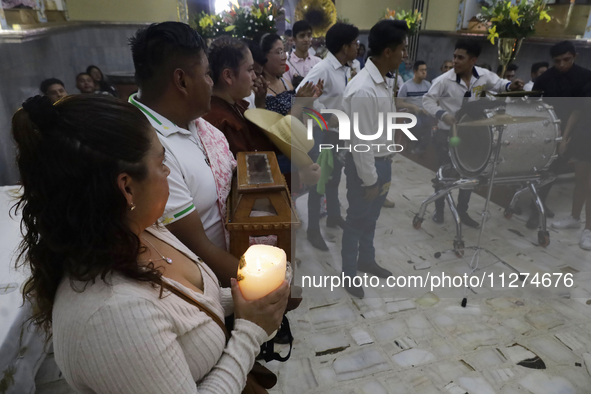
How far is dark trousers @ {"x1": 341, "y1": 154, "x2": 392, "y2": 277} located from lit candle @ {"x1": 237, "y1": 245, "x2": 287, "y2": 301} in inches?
68.5

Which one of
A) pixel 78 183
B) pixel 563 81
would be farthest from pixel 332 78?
pixel 78 183

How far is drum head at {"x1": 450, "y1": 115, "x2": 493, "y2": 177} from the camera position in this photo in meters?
3.32

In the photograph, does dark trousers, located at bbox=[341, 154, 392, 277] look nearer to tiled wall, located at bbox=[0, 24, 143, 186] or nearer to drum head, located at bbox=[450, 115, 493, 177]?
drum head, located at bbox=[450, 115, 493, 177]

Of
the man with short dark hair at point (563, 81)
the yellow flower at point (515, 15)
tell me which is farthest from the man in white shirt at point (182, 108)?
the yellow flower at point (515, 15)

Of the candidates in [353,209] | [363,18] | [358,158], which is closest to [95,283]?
[358,158]

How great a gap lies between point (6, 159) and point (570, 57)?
5.47m

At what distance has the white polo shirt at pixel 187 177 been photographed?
4.08 ft

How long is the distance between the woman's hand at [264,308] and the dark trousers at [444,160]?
325 cm

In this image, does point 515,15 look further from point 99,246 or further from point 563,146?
point 99,246

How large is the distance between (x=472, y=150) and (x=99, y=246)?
11.5ft

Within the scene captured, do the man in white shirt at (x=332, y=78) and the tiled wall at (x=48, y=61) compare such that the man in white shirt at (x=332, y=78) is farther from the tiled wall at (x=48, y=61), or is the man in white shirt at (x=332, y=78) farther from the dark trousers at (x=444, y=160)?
the tiled wall at (x=48, y=61)

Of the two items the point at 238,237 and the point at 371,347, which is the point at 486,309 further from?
the point at 238,237

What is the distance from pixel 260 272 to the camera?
97 centimetres

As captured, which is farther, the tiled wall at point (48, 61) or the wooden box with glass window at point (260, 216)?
the tiled wall at point (48, 61)
